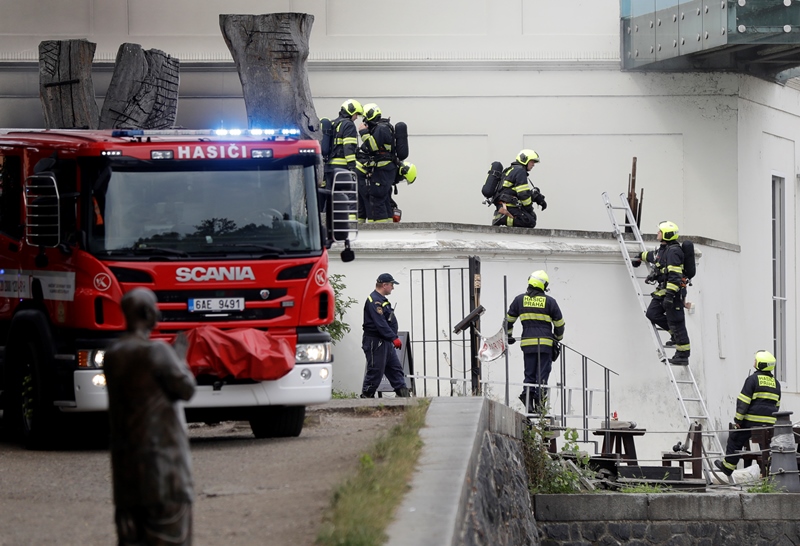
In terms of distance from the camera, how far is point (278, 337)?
12.3 m

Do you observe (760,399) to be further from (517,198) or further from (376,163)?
(376,163)

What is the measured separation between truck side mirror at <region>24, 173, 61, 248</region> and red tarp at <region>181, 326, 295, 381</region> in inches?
52.7

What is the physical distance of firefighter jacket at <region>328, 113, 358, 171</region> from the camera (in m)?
20.8

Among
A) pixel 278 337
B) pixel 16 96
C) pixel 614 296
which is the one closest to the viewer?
pixel 278 337

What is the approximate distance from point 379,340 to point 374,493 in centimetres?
943

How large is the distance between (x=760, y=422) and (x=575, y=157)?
6.73m

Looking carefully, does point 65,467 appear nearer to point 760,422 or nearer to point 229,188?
point 229,188

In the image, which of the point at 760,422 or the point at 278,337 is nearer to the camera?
the point at 278,337

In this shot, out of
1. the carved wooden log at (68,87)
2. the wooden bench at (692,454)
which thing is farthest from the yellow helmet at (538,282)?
the carved wooden log at (68,87)

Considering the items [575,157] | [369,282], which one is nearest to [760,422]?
[369,282]

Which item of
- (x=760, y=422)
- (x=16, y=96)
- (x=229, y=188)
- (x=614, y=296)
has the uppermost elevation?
(x=16, y=96)

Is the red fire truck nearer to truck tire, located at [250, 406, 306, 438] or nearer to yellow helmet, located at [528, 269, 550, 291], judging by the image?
truck tire, located at [250, 406, 306, 438]

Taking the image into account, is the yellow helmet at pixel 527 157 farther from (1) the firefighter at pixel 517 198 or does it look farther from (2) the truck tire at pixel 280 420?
(2) the truck tire at pixel 280 420

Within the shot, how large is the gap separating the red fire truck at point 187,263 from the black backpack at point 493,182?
383 inches
